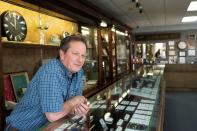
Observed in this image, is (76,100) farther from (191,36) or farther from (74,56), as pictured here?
(191,36)

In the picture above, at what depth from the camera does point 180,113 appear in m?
5.29

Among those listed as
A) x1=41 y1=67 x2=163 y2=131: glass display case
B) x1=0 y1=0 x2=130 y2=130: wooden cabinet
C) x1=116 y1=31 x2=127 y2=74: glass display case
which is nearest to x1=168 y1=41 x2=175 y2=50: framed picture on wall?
x1=116 y1=31 x2=127 y2=74: glass display case

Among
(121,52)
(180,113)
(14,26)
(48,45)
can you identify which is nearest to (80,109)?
(14,26)

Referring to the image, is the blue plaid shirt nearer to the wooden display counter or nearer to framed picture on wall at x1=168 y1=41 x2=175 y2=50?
the wooden display counter

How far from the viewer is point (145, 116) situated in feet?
6.96

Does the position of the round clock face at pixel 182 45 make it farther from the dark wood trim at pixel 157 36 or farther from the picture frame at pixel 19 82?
the picture frame at pixel 19 82

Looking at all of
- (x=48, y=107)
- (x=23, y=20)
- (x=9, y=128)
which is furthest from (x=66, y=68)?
(x=23, y=20)

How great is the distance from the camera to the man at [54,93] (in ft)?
4.43

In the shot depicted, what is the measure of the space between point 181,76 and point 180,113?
3.52m

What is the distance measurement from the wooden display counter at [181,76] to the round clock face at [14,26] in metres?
6.51

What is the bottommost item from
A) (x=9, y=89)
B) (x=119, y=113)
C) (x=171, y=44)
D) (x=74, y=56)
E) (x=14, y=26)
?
(x=119, y=113)

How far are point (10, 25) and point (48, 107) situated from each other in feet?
6.34

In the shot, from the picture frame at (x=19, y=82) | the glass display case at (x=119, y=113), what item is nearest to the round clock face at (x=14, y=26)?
the picture frame at (x=19, y=82)

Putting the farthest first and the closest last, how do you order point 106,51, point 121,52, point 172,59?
point 172,59, point 121,52, point 106,51
